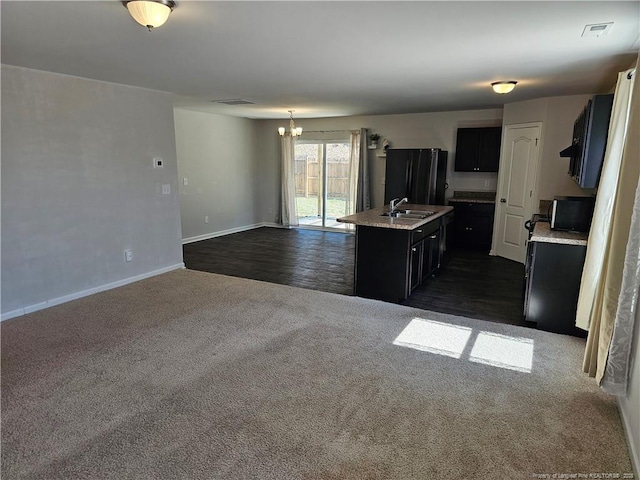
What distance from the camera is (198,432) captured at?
215 centimetres

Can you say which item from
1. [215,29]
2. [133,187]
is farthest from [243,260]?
[215,29]

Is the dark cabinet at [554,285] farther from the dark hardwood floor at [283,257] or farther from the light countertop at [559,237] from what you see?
the dark hardwood floor at [283,257]

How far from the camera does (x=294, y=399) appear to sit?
246 cm

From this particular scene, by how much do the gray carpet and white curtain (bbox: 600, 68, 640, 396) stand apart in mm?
244

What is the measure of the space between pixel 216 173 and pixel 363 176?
296 cm

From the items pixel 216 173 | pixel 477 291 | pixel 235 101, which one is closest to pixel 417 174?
pixel 477 291

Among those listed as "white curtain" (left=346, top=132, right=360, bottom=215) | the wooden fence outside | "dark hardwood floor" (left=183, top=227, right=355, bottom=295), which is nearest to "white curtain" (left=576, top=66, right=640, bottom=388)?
"dark hardwood floor" (left=183, top=227, right=355, bottom=295)

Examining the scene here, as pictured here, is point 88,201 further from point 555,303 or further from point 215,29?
point 555,303

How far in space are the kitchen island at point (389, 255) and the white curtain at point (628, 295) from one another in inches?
75.6

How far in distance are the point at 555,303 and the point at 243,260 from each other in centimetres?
418

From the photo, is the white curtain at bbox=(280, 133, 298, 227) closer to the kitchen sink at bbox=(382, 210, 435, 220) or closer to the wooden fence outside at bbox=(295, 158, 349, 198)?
the wooden fence outside at bbox=(295, 158, 349, 198)

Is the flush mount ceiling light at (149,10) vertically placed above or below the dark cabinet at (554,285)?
above

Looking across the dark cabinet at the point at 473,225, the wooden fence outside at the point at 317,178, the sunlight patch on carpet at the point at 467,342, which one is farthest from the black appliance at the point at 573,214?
the wooden fence outside at the point at 317,178

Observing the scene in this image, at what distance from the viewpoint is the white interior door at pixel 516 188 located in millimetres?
5559
